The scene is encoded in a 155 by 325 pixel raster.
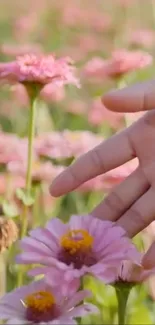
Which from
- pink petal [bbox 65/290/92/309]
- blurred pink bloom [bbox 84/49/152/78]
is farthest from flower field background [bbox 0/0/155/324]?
pink petal [bbox 65/290/92/309]

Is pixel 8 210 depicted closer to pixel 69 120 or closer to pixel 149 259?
pixel 149 259

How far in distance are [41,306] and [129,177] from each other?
11 centimetres

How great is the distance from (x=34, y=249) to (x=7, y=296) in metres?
0.03

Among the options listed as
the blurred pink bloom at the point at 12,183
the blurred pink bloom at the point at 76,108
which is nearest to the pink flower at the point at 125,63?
the blurred pink bloom at the point at 12,183

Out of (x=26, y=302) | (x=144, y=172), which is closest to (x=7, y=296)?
(x=26, y=302)

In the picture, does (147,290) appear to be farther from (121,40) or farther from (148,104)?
(121,40)

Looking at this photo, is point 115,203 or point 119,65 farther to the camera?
point 119,65

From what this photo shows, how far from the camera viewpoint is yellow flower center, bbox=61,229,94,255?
0.32m

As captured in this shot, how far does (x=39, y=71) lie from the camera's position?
442 mm

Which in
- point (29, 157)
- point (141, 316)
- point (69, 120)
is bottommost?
point (69, 120)

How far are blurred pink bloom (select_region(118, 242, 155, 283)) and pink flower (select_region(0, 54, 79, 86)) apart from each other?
0.43 feet

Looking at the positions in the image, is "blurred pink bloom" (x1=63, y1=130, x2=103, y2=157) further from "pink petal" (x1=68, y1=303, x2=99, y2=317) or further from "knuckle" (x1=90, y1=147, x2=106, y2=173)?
"pink petal" (x1=68, y1=303, x2=99, y2=317)

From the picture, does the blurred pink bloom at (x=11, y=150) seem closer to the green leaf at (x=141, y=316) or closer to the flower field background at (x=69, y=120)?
the flower field background at (x=69, y=120)

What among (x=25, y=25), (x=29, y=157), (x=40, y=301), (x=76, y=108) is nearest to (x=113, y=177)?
(x=29, y=157)
